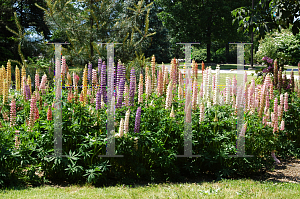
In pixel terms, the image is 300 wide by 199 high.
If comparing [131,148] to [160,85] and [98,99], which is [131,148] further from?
[160,85]

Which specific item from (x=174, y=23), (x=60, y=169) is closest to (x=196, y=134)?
(x=60, y=169)

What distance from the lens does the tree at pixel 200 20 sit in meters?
33.7

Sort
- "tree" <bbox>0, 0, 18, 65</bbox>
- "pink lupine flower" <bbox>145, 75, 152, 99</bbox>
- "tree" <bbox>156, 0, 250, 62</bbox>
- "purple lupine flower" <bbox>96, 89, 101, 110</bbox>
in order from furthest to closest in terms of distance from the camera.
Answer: "tree" <bbox>156, 0, 250, 62</bbox> → "tree" <bbox>0, 0, 18, 65</bbox> → "pink lupine flower" <bbox>145, 75, 152, 99</bbox> → "purple lupine flower" <bbox>96, 89, 101, 110</bbox>

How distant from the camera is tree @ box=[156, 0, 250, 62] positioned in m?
33.7

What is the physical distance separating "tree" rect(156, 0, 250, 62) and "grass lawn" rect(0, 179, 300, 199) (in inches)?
1208

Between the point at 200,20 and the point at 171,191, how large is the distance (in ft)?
104

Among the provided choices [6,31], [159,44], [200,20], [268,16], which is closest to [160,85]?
[268,16]

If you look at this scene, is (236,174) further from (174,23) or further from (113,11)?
(174,23)

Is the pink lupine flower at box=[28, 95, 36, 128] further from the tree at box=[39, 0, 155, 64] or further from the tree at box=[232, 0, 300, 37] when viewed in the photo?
the tree at box=[39, 0, 155, 64]

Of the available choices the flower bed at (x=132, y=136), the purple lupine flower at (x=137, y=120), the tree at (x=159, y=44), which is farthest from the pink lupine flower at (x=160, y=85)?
the tree at (x=159, y=44)

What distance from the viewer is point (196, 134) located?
427cm

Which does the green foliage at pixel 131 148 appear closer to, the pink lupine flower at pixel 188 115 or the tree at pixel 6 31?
the pink lupine flower at pixel 188 115

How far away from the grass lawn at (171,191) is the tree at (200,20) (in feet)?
101

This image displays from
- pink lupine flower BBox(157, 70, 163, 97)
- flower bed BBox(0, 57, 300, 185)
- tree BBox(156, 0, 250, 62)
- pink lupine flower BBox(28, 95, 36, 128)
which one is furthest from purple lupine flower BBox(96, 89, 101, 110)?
tree BBox(156, 0, 250, 62)
